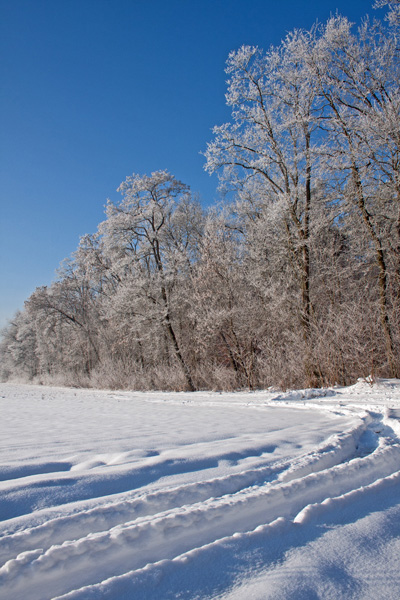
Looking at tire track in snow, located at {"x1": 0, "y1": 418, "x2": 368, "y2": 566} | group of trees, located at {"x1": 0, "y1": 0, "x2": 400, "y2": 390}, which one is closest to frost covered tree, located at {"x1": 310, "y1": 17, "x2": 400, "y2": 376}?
group of trees, located at {"x1": 0, "y1": 0, "x2": 400, "y2": 390}

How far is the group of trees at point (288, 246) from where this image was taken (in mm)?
10391

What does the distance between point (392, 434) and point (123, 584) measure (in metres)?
3.39

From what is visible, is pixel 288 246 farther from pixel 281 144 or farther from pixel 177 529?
pixel 177 529

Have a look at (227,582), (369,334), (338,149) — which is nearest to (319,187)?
(338,149)

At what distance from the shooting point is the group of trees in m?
10.4

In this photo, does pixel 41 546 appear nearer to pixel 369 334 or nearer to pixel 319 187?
pixel 369 334

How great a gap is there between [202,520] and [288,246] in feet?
46.2

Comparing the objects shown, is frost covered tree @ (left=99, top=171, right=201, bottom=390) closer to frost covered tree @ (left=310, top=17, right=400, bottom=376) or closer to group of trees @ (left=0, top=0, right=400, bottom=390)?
group of trees @ (left=0, top=0, right=400, bottom=390)

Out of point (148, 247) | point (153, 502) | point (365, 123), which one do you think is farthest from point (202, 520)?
point (148, 247)

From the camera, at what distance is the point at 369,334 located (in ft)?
32.4

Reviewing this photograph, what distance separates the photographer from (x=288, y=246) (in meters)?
14.9

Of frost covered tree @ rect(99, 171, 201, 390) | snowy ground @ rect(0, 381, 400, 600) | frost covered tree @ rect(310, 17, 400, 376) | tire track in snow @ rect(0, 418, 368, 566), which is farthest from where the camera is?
frost covered tree @ rect(99, 171, 201, 390)

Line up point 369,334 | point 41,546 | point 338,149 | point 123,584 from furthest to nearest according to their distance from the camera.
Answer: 1. point 338,149
2. point 369,334
3. point 41,546
4. point 123,584

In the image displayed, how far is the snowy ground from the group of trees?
6.90m
